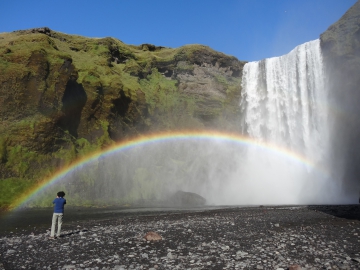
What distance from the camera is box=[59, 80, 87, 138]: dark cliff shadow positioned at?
49438 millimetres

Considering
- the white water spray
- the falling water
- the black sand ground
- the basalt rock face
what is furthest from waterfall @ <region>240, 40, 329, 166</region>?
the black sand ground

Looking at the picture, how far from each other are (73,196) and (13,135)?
1282 centimetres

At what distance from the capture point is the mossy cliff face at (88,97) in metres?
43.4

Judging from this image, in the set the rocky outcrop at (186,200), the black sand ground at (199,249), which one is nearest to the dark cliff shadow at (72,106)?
the rocky outcrop at (186,200)

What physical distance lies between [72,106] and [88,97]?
408 cm

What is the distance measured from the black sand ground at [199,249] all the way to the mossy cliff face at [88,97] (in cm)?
2869

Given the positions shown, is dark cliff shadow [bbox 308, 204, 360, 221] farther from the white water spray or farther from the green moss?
the green moss

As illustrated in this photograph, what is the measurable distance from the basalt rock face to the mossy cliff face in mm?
23980

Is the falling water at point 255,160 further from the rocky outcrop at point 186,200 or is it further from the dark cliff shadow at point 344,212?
the dark cliff shadow at point 344,212

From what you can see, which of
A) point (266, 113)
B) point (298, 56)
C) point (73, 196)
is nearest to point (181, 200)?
point (73, 196)

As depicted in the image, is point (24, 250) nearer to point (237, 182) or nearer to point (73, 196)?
point (73, 196)

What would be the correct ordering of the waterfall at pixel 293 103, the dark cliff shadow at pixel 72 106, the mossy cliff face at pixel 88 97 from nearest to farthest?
the mossy cliff face at pixel 88 97 → the waterfall at pixel 293 103 → the dark cliff shadow at pixel 72 106

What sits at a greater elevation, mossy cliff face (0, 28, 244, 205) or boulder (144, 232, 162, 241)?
mossy cliff face (0, 28, 244, 205)

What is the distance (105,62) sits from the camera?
65.2 meters
